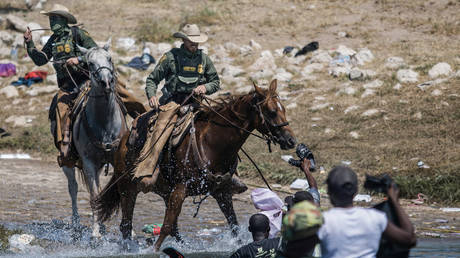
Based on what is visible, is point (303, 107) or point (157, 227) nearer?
point (157, 227)

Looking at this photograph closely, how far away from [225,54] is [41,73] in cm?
520

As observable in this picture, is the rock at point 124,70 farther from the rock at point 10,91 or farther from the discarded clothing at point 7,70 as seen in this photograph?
the discarded clothing at point 7,70

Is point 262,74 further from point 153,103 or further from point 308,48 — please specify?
point 153,103

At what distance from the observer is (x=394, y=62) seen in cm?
1839

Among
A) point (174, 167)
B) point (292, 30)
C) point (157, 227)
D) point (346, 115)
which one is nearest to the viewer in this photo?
point (174, 167)

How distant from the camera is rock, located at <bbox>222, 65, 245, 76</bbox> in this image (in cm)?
1945

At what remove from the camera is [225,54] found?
21.6m

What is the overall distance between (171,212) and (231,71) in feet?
39.3

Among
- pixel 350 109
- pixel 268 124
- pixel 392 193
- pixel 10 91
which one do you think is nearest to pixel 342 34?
pixel 350 109

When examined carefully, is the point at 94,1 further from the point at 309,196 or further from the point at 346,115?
the point at 309,196

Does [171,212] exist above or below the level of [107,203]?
above

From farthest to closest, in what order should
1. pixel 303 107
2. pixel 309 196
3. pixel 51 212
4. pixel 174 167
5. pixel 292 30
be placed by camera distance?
1. pixel 292 30
2. pixel 303 107
3. pixel 51 212
4. pixel 174 167
5. pixel 309 196

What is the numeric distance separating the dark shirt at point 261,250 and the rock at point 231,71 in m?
13.9

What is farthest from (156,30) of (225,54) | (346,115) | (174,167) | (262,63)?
(174,167)
